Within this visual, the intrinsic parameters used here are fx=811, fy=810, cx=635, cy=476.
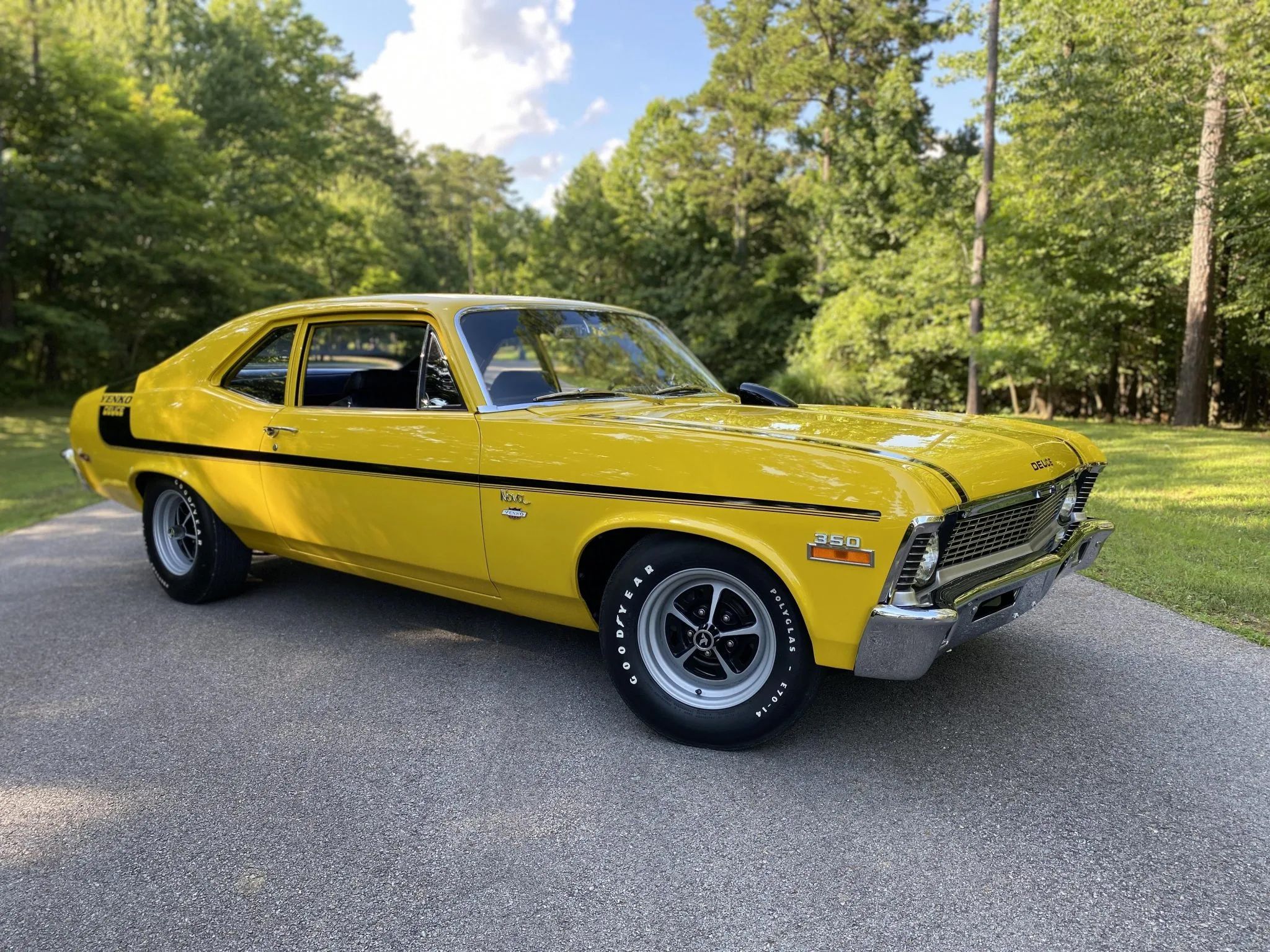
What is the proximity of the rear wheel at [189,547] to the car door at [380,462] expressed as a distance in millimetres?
617

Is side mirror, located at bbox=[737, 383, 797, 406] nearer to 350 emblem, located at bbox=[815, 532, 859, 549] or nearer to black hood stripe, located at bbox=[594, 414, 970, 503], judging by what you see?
black hood stripe, located at bbox=[594, 414, 970, 503]

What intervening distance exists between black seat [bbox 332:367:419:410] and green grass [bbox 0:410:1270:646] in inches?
172

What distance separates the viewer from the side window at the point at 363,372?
3.95 metres

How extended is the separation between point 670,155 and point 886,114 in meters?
14.2

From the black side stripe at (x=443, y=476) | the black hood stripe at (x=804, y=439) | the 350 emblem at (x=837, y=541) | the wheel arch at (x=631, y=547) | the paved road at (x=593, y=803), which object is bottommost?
the paved road at (x=593, y=803)

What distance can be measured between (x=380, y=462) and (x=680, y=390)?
1516mm

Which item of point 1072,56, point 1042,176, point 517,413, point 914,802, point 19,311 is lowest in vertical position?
point 914,802

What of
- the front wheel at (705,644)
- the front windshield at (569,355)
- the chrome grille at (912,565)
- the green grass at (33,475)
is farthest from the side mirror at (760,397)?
the green grass at (33,475)

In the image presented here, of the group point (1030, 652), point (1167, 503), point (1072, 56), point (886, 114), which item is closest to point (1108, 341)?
point (1072, 56)

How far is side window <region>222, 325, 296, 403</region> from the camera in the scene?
427cm

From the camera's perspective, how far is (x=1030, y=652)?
3.94 meters

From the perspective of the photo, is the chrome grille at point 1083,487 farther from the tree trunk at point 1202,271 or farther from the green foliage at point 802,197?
the tree trunk at point 1202,271

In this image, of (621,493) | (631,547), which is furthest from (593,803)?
(621,493)

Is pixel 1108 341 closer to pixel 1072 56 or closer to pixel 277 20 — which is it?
pixel 1072 56
